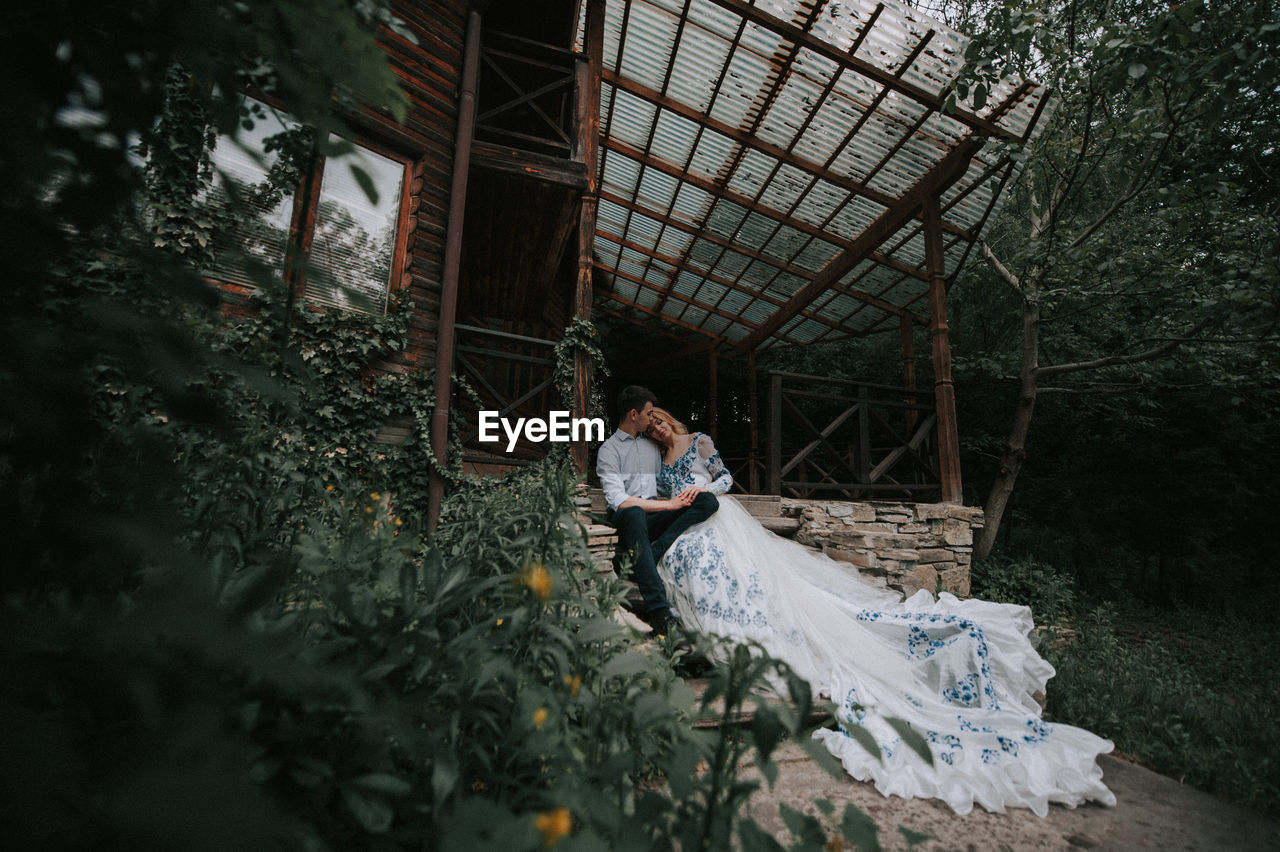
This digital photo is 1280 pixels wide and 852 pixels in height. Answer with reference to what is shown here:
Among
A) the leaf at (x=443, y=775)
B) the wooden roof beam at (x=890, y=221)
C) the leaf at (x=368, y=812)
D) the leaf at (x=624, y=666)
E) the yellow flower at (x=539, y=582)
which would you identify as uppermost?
the wooden roof beam at (x=890, y=221)

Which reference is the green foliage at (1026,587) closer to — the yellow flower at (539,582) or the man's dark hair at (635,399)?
the man's dark hair at (635,399)

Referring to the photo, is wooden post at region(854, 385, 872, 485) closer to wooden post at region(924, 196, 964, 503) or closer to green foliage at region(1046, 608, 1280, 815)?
wooden post at region(924, 196, 964, 503)

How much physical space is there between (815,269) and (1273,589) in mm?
6701

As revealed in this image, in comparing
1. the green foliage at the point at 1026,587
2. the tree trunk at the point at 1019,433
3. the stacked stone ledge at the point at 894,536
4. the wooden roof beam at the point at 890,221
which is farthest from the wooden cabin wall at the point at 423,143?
the tree trunk at the point at 1019,433

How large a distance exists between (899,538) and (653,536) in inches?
102

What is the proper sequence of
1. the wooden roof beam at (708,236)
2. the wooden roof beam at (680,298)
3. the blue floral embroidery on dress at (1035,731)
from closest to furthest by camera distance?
the blue floral embroidery on dress at (1035,731), the wooden roof beam at (708,236), the wooden roof beam at (680,298)

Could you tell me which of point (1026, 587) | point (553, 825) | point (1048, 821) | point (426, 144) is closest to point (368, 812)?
point (553, 825)

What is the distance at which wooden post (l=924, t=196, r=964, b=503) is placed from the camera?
5086mm

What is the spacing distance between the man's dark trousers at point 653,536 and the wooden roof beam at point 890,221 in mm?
4554

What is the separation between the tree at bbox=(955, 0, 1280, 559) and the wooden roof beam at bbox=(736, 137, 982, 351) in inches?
21.9

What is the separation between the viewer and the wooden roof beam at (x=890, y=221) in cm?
512

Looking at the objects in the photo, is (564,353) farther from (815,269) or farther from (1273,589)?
(1273,589)

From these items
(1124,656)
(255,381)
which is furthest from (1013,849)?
(1124,656)

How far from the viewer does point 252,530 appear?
1.41 metres
